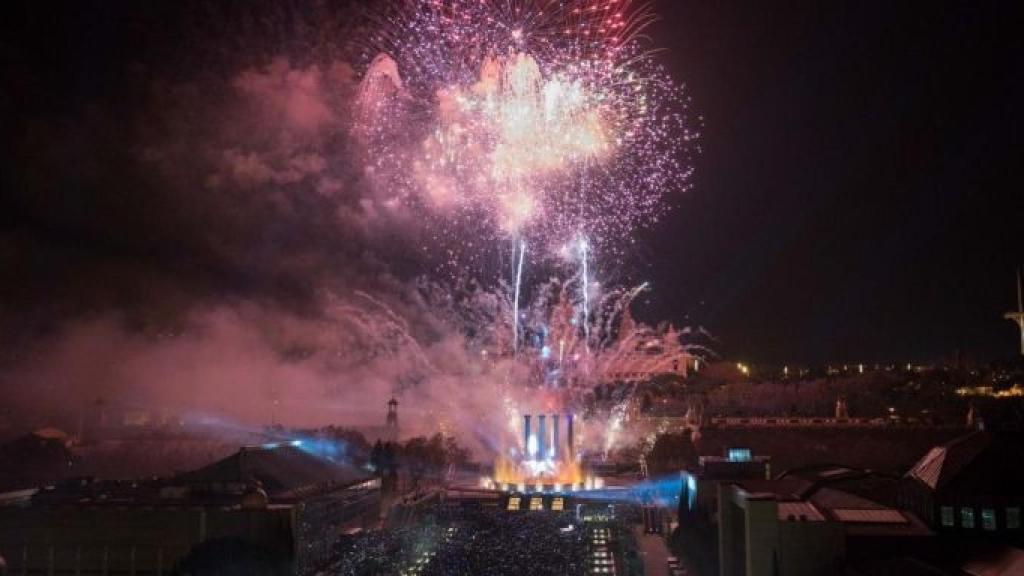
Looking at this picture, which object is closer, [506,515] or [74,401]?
[506,515]

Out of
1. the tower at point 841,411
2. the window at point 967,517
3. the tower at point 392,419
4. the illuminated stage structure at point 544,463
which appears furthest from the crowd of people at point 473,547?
the tower at point 841,411

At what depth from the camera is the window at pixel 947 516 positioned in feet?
59.1

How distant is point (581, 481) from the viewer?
33.4 meters

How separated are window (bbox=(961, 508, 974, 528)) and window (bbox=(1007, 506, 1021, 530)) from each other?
678 mm

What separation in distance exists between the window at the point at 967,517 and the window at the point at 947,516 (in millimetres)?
191

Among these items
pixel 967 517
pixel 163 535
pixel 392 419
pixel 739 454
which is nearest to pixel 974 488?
pixel 967 517

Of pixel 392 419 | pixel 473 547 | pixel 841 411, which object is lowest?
pixel 473 547

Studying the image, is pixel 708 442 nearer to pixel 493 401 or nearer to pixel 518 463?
pixel 518 463

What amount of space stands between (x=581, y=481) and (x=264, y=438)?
59.5ft

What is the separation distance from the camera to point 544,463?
3575 centimetres

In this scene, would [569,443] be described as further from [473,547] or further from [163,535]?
[163,535]

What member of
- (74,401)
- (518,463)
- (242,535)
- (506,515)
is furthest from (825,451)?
(74,401)

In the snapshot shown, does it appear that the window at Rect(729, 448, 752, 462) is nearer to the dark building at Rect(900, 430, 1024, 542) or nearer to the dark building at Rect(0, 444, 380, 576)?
the dark building at Rect(900, 430, 1024, 542)

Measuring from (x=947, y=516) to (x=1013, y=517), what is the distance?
1.22m
